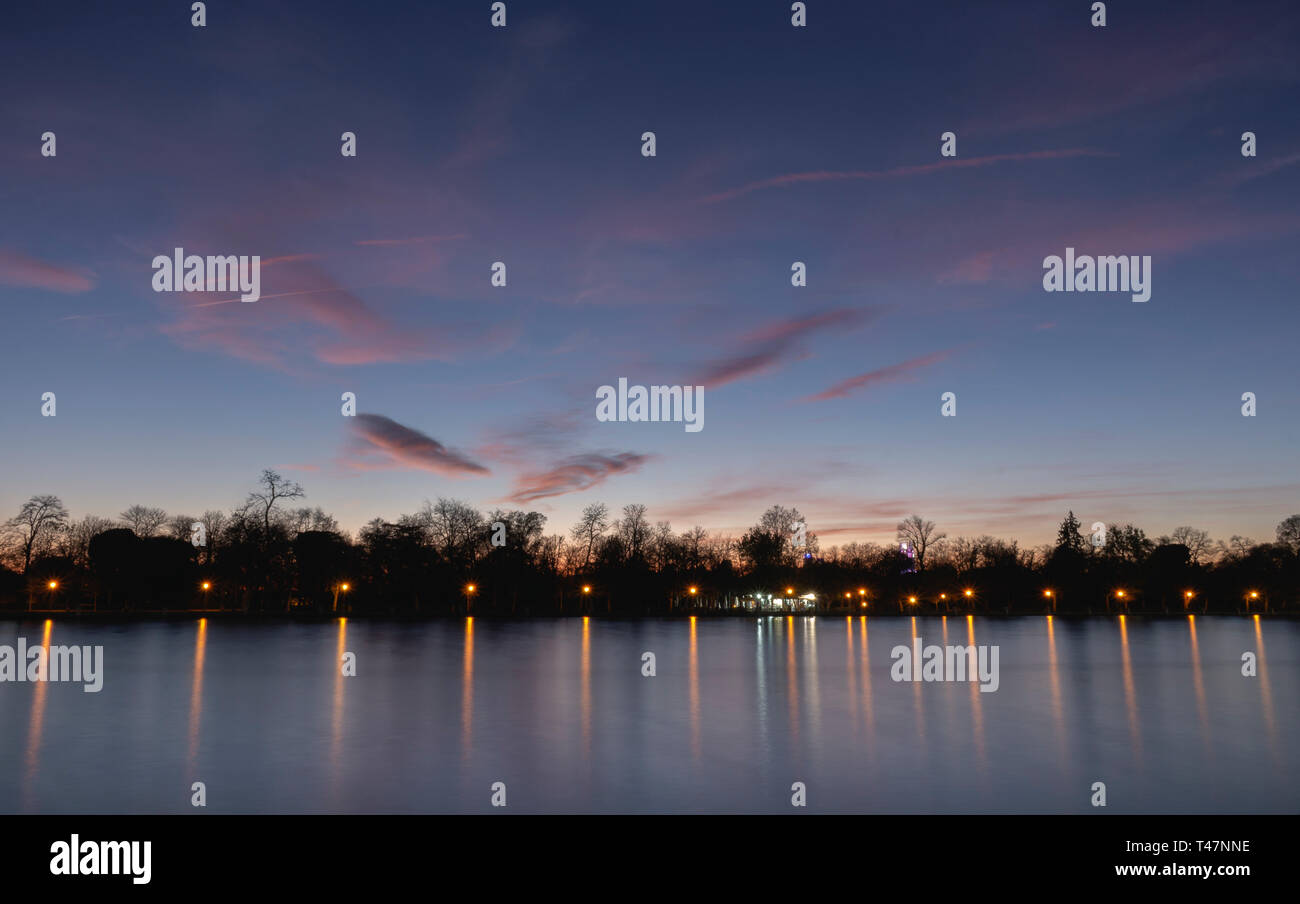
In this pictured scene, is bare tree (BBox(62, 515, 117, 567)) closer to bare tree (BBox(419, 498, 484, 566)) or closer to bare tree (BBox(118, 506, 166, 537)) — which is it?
bare tree (BBox(118, 506, 166, 537))

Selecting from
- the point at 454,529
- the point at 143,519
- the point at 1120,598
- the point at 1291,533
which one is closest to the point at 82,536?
the point at 143,519

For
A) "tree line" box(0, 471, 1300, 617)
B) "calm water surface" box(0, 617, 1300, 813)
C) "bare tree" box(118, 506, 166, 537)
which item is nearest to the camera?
"calm water surface" box(0, 617, 1300, 813)

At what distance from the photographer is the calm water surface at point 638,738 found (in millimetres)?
12828

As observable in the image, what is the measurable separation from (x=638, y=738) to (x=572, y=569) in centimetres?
8524

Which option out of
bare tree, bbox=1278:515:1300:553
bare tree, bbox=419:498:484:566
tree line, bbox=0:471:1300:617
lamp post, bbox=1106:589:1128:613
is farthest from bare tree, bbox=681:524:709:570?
bare tree, bbox=1278:515:1300:553

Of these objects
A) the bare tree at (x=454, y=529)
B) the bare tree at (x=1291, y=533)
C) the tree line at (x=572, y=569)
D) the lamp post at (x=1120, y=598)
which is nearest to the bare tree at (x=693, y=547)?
the tree line at (x=572, y=569)

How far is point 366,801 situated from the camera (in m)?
12.3

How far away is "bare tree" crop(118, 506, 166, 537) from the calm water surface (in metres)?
75.6

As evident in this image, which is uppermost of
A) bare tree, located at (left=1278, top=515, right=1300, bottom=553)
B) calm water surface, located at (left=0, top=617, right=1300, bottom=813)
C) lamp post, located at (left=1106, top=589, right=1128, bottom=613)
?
bare tree, located at (left=1278, top=515, right=1300, bottom=553)

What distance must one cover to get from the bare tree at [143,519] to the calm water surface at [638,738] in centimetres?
7560

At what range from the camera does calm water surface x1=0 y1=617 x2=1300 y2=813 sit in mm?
12828

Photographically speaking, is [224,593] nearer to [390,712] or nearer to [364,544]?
[364,544]
